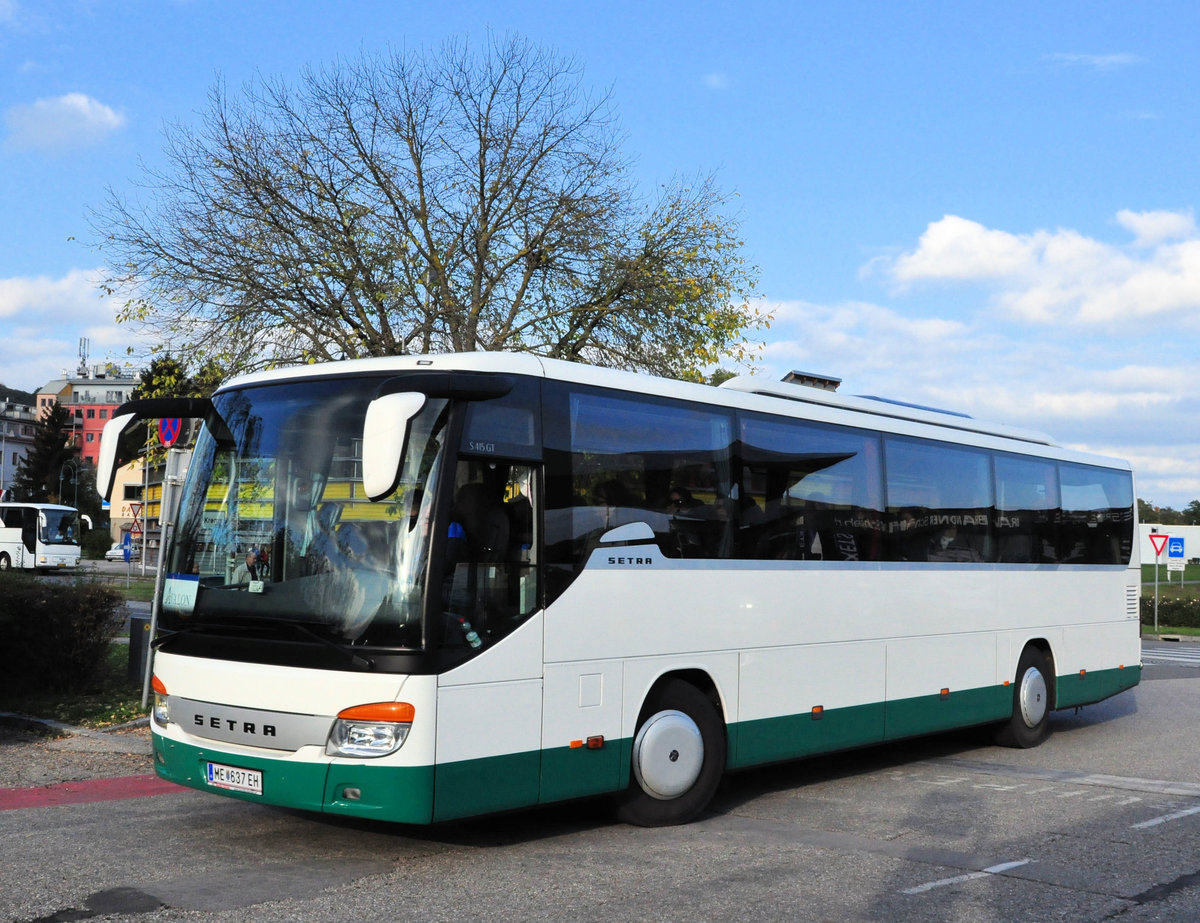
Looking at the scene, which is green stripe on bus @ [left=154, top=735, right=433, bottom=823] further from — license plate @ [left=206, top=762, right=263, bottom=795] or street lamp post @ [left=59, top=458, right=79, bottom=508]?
street lamp post @ [left=59, top=458, right=79, bottom=508]

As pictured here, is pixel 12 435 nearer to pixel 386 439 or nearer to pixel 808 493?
pixel 808 493

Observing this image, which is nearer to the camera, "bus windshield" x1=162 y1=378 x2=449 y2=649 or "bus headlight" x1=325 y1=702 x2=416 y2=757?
"bus headlight" x1=325 y1=702 x2=416 y2=757

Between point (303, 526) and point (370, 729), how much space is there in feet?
3.91

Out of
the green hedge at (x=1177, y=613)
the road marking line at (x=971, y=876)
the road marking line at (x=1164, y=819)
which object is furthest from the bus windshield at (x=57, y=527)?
the road marking line at (x=971, y=876)

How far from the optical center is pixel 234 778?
7160 mm

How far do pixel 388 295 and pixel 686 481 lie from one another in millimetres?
11378

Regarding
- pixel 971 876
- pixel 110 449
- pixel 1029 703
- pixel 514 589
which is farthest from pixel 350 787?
pixel 1029 703

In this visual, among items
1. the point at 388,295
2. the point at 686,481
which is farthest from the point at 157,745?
the point at 388,295

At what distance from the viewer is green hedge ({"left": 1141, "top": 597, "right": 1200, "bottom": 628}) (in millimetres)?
43156

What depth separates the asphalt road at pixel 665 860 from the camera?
6.27 metres

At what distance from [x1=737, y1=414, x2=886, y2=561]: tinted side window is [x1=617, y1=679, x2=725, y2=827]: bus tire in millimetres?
1219

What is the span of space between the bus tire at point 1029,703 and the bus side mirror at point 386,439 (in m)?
8.68

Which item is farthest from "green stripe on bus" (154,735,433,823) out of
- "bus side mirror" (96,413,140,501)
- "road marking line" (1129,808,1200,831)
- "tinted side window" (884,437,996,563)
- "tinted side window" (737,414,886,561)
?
"tinted side window" (884,437,996,563)

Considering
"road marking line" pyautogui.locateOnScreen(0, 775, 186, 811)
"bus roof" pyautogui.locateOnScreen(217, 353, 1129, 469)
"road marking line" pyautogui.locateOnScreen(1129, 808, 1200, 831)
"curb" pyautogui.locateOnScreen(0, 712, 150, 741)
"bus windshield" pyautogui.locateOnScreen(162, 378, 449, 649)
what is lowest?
"road marking line" pyautogui.locateOnScreen(0, 775, 186, 811)
